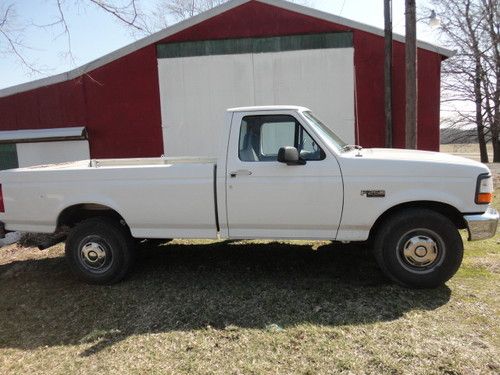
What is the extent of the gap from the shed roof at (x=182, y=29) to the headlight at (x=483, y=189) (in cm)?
642

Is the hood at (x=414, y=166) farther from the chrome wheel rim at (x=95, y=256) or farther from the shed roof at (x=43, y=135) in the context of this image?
the shed roof at (x=43, y=135)

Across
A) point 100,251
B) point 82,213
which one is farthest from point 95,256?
point 82,213

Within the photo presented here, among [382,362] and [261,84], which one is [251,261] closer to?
[382,362]

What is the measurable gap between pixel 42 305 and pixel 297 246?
3.37 meters

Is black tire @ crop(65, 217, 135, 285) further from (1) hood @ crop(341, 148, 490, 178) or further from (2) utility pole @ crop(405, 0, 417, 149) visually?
(2) utility pole @ crop(405, 0, 417, 149)

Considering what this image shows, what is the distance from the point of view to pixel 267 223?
195 inches

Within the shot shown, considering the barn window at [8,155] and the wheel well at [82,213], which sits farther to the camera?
the barn window at [8,155]

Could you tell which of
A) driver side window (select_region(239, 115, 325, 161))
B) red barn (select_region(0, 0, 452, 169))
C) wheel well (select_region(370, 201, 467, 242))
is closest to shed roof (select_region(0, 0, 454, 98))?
red barn (select_region(0, 0, 452, 169))

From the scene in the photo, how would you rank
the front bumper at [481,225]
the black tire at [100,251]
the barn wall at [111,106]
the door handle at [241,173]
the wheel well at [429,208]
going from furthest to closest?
the barn wall at [111,106]
the black tire at [100,251]
the door handle at [241,173]
the wheel well at [429,208]
the front bumper at [481,225]

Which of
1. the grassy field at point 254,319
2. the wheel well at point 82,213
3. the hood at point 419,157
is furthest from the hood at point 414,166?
the wheel well at point 82,213

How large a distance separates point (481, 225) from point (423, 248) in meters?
0.59

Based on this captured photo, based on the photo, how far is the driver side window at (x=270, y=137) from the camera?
5.06m

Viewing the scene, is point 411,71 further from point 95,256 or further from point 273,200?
point 95,256

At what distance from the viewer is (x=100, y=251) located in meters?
5.36
